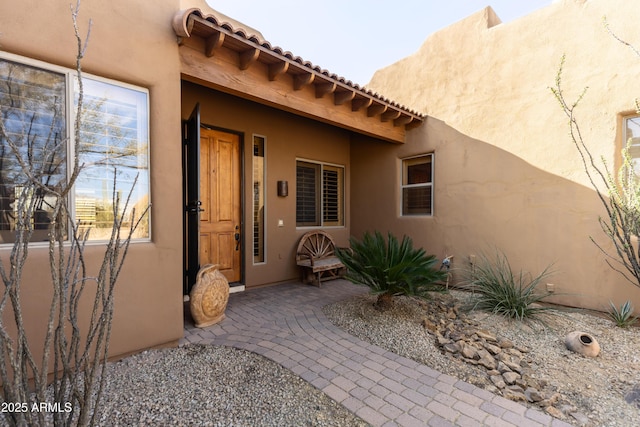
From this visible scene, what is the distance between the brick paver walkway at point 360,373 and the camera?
Result: 2.11m

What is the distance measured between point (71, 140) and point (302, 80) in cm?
273

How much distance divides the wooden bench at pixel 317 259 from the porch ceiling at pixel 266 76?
2353mm

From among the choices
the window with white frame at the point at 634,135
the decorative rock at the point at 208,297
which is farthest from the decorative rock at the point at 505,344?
the decorative rock at the point at 208,297

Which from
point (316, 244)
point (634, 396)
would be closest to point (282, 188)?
point (316, 244)

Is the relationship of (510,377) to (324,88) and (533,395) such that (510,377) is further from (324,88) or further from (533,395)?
(324,88)

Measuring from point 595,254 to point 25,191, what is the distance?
5.86 meters

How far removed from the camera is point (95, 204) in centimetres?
281

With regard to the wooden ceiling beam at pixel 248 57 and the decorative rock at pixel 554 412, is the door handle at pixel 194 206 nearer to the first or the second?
the wooden ceiling beam at pixel 248 57

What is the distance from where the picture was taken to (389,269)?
3578mm

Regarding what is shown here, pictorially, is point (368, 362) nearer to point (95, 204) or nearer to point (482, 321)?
point (482, 321)

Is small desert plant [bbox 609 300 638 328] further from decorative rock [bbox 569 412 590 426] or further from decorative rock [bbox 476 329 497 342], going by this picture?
decorative rock [bbox 569 412 590 426]

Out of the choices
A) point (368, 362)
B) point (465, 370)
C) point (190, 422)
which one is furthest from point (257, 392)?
point (465, 370)

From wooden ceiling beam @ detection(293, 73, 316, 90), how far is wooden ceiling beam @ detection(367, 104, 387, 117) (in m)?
1.54

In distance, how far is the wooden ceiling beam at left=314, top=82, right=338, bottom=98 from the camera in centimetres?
431
